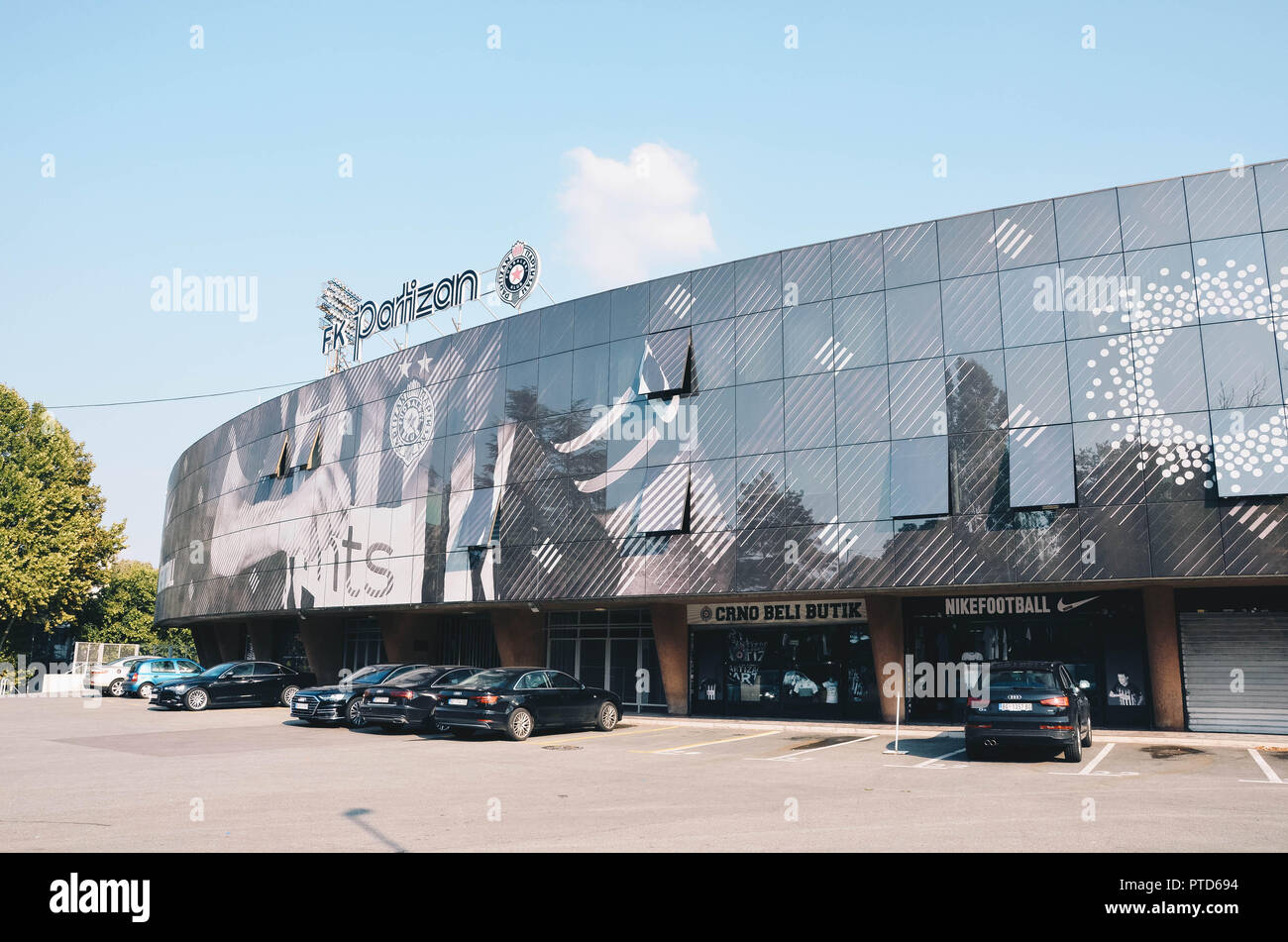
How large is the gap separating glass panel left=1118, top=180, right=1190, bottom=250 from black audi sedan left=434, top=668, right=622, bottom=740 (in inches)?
660

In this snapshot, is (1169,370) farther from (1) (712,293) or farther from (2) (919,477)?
(1) (712,293)

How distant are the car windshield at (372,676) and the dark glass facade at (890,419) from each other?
522 centimetres

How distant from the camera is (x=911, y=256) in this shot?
78.6 feet

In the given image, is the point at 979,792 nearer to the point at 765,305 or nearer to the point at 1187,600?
the point at 1187,600

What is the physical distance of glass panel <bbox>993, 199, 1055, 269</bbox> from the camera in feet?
73.5

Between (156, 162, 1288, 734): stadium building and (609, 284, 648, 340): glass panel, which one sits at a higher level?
(609, 284, 648, 340): glass panel

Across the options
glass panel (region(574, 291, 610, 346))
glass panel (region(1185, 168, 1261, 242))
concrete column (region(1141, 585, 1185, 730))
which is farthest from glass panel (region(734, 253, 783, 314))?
concrete column (region(1141, 585, 1185, 730))

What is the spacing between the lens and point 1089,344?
21328 mm

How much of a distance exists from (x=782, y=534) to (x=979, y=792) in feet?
41.4

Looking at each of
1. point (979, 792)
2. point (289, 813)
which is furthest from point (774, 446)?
point (289, 813)

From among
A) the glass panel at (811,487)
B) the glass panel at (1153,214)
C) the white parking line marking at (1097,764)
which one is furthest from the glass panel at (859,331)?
the white parking line marking at (1097,764)

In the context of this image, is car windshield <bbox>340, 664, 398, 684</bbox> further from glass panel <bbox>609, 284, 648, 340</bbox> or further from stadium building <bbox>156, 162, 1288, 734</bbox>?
glass panel <bbox>609, 284, 648, 340</bbox>

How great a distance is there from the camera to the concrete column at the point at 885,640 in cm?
2444

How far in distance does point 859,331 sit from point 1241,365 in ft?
28.3
